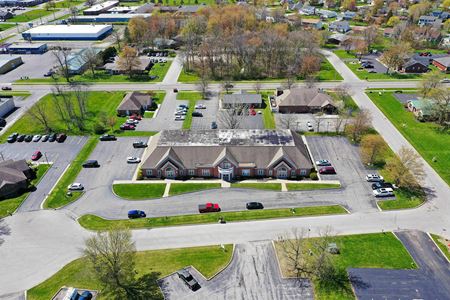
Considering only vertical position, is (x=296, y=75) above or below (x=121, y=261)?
below

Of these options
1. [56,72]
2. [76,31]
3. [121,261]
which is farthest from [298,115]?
[76,31]

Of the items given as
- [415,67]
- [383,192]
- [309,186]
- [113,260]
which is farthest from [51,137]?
[415,67]

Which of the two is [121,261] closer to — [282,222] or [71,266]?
[71,266]

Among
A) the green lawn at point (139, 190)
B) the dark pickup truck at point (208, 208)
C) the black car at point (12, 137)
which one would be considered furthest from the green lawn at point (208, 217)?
the black car at point (12, 137)

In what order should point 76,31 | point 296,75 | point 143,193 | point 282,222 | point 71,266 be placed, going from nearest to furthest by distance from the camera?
point 71,266 → point 282,222 → point 143,193 → point 296,75 → point 76,31

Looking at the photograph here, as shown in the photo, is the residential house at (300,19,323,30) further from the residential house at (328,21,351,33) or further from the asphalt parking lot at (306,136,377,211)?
the asphalt parking lot at (306,136,377,211)

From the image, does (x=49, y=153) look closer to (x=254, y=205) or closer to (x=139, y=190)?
(x=139, y=190)

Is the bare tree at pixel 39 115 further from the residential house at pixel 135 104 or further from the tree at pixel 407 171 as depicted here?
the tree at pixel 407 171
